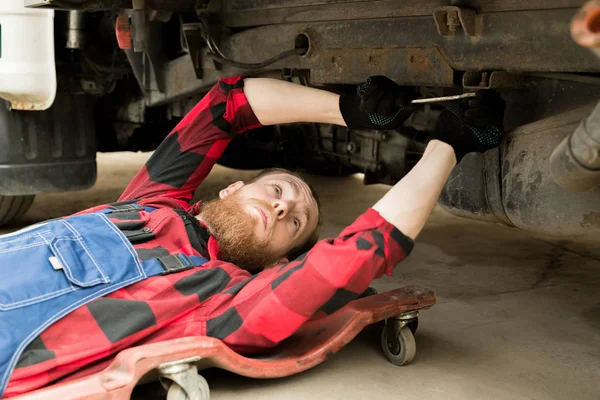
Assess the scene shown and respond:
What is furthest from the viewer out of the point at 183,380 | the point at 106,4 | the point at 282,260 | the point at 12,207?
the point at 12,207

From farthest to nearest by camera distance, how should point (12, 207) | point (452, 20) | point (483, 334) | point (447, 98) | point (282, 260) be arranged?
point (12, 207) < point (483, 334) < point (282, 260) < point (447, 98) < point (452, 20)

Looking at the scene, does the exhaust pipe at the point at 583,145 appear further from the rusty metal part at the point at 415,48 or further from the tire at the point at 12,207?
the tire at the point at 12,207

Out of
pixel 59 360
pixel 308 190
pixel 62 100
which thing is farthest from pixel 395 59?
pixel 62 100

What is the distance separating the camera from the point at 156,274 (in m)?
1.76

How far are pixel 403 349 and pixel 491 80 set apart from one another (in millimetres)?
707

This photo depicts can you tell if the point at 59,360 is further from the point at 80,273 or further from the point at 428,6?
the point at 428,6

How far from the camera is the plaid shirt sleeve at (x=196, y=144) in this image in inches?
86.7

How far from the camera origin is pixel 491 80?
1733 mm

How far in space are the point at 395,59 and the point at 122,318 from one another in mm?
950

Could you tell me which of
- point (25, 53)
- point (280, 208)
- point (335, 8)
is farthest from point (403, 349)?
point (25, 53)

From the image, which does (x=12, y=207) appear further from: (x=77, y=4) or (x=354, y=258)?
(x=354, y=258)

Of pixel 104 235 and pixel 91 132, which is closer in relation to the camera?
pixel 104 235

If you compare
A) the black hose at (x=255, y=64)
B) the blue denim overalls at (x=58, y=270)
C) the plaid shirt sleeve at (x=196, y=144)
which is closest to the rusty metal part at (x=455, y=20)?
the black hose at (x=255, y=64)

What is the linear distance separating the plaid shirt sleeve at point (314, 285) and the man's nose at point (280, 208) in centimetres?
27
